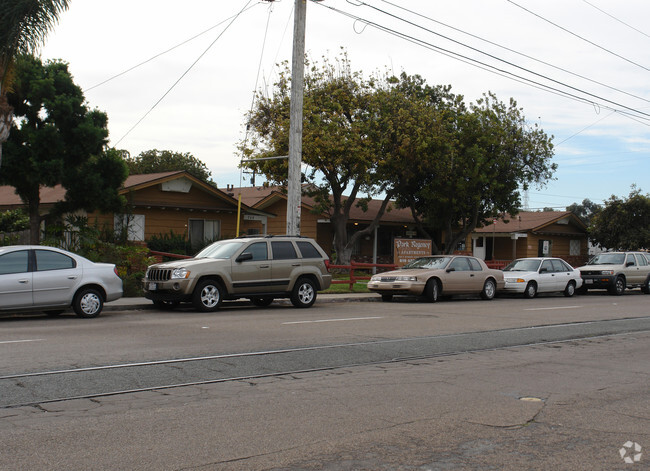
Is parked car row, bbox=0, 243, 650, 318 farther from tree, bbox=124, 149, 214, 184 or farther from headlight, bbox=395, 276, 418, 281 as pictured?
tree, bbox=124, 149, 214, 184

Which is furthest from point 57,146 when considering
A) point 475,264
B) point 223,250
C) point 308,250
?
point 475,264

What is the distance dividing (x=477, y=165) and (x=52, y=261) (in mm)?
23172

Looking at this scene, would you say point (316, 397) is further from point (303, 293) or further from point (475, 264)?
point (475, 264)

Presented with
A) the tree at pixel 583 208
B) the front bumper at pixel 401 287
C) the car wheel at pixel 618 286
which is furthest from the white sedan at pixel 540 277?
the tree at pixel 583 208

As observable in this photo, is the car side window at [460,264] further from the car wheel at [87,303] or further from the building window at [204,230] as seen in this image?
the building window at [204,230]

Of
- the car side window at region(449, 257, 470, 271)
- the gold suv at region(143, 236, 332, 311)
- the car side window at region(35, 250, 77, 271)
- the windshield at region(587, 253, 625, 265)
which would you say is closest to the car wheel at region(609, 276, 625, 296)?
the windshield at region(587, 253, 625, 265)

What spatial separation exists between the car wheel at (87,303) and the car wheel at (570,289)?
1821 cm

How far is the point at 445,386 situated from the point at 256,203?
29.4 meters

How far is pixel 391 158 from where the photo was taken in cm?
3030

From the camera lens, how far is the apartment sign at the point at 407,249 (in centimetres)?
2672

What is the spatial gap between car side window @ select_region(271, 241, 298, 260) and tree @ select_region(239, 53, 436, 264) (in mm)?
10582

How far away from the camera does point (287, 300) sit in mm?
19469

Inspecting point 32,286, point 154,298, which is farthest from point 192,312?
point 32,286

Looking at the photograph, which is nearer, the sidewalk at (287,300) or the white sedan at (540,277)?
the sidewalk at (287,300)
